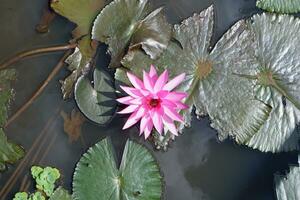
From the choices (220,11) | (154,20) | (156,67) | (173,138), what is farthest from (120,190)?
(220,11)

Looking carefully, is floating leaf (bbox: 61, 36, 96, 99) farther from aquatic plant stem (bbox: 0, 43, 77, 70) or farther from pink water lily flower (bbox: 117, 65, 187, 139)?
pink water lily flower (bbox: 117, 65, 187, 139)

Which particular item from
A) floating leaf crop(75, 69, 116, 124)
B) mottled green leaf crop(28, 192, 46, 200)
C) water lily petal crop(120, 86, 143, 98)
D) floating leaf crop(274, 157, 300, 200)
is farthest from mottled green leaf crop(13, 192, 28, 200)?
floating leaf crop(274, 157, 300, 200)

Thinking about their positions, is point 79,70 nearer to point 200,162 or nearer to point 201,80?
point 201,80

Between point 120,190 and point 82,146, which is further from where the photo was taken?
point 82,146

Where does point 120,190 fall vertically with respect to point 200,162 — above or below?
below

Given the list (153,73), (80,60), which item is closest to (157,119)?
(153,73)

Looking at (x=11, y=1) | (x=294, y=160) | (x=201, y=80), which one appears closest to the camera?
(x=201, y=80)

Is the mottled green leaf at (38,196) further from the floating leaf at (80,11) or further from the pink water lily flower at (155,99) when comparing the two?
the floating leaf at (80,11)

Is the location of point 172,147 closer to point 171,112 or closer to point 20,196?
point 171,112
